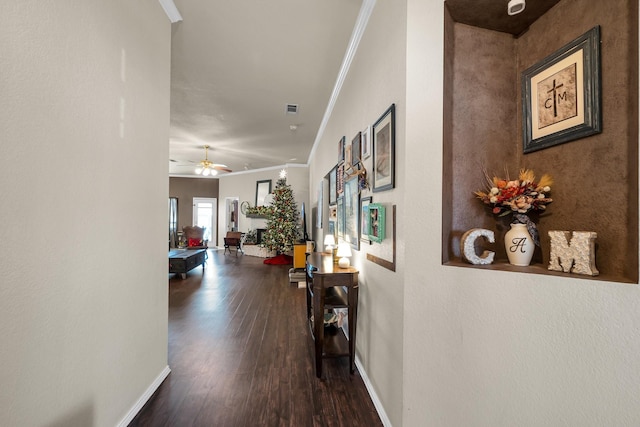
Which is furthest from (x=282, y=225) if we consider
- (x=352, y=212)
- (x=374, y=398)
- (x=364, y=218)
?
(x=374, y=398)

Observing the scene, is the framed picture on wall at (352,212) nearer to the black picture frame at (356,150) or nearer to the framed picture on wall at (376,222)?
the black picture frame at (356,150)

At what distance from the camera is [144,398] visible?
189 centimetres

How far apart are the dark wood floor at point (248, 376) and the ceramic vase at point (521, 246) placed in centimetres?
141

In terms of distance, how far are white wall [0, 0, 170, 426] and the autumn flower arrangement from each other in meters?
1.99

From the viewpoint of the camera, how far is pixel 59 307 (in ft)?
3.97

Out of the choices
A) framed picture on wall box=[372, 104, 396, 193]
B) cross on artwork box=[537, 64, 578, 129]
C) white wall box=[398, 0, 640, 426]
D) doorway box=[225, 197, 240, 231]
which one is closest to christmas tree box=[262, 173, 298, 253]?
doorway box=[225, 197, 240, 231]

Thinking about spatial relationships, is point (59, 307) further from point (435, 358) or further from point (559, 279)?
point (559, 279)

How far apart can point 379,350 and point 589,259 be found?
1.35 meters

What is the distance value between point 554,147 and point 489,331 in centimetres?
86

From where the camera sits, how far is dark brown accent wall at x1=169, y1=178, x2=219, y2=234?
1036 cm

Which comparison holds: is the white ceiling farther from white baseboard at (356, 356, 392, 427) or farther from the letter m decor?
white baseboard at (356, 356, 392, 427)

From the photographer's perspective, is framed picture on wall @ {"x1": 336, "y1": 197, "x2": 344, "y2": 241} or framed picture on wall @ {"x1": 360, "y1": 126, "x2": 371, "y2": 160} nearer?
framed picture on wall @ {"x1": 360, "y1": 126, "x2": 371, "y2": 160}

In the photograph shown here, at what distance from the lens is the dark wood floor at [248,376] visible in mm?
1793

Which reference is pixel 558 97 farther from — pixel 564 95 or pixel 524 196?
pixel 524 196
